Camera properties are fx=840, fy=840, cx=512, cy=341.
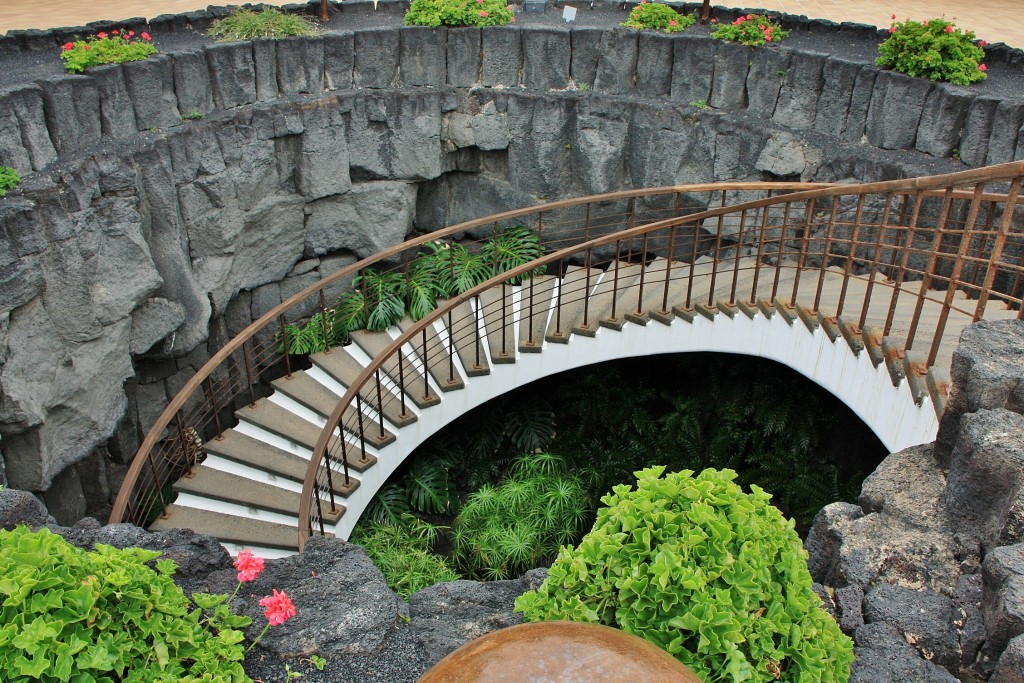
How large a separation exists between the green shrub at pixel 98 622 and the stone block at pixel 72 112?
442 centimetres

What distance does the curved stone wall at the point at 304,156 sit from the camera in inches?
227

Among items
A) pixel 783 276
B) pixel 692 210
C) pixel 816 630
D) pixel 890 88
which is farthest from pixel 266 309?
pixel 816 630

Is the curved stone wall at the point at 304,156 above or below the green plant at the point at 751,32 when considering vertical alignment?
below

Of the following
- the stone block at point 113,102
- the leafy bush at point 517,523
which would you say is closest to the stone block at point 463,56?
the stone block at point 113,102

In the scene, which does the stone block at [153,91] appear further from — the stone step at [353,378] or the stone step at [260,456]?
the stone step at [260,456]

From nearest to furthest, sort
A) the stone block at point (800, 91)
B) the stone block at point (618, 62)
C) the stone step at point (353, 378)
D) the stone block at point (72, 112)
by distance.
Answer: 1. the stone block at point (72, 112)
2. the stone step at point (353, 378)
3. the stone block at point (800, 91)
4. the stone block at point (618, 62)

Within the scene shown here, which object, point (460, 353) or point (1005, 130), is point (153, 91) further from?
point (1005, 130)

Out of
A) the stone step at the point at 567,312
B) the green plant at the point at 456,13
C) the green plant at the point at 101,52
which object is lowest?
the stone step at the point at 567,312

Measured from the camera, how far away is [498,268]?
26.5 ft

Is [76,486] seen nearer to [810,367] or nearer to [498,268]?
[498,268]

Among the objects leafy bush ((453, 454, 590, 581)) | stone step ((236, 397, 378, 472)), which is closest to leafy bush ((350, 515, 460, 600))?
leafy bush ((453, 454, 590, 581))

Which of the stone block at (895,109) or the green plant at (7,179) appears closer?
the green plant at (7,179)

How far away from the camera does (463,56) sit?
8.29 metres

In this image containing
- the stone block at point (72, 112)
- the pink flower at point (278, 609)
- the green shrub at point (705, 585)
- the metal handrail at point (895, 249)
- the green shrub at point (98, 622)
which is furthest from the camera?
the stone block at point (72, 112)
